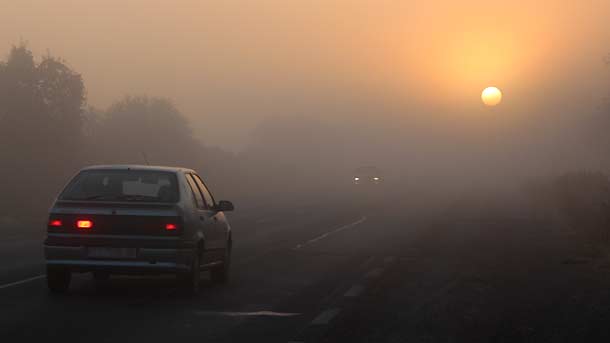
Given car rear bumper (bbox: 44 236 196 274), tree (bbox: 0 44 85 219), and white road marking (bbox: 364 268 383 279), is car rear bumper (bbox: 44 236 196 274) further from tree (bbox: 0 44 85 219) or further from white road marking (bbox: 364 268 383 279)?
tree (bbox: 0 44 85 219)

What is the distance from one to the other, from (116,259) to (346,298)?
2.93 metres

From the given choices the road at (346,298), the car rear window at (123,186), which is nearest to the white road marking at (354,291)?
the road at (346,298)

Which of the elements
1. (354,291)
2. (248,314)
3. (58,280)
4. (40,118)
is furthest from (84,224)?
(40,118)

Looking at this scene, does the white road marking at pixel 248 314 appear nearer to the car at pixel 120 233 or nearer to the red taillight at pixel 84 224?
the car at pixel 120 233

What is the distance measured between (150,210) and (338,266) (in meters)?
6.07

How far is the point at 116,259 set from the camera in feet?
39.9

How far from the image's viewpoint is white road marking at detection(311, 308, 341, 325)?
34.5 feet

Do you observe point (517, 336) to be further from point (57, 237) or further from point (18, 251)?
point (18, 251)

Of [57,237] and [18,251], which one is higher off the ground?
[57,237]

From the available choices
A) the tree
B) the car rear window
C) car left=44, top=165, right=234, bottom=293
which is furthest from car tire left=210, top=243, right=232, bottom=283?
the tree

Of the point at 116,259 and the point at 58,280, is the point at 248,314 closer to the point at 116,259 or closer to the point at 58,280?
the point at 116,259

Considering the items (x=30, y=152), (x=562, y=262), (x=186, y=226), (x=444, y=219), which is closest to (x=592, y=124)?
(x=30, y=152)

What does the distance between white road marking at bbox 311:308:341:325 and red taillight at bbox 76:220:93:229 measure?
312cm

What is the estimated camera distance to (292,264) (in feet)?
59.5
